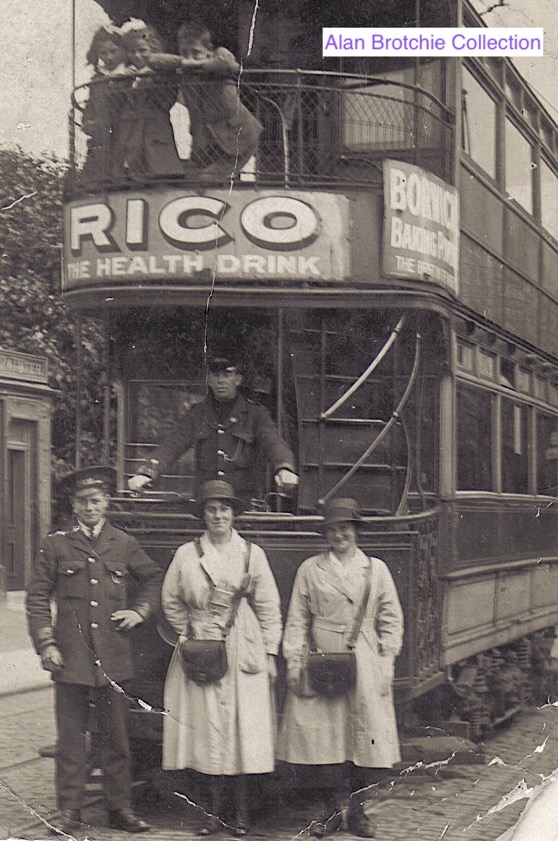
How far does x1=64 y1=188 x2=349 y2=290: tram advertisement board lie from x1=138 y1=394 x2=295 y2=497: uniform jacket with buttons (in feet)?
1.97

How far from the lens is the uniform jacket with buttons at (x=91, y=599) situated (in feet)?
17.5

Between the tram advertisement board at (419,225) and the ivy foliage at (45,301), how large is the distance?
1365 millimetres

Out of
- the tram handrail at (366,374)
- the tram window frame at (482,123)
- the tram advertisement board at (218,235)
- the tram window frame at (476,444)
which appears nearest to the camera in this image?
the tram advertisement board at (218,235)

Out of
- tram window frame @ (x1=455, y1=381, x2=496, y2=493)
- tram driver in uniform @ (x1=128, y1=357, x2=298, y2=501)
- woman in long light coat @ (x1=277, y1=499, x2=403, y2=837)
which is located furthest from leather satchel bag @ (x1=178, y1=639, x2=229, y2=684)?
tram window frame @ (x1=455, y1=381, x2=496, y2=493)

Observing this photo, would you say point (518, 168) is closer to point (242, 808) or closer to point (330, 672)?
point (330, 672)

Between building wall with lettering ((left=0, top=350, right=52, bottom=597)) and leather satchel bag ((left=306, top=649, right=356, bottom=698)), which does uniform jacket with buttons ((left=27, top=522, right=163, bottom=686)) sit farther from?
leather satchel bag ((left=306, top=649, right=356, bottom=698))

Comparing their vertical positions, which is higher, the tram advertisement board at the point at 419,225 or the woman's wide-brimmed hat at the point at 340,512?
the tram advertisement board at the point at 419,225

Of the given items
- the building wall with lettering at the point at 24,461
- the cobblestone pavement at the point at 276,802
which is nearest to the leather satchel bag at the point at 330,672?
the cobblestone pavement at the point at 276,802

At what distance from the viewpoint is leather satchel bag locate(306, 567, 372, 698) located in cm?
533

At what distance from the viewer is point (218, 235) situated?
5297 mm

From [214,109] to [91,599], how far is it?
7.21 feet

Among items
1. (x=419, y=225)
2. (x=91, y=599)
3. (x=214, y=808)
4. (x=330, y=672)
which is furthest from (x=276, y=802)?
(x=419, y=225)

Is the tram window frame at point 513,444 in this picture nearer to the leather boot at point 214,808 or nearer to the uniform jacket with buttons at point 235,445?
the uniform jacket with buttons at point 235,445

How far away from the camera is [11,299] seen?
5.59 m
